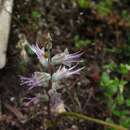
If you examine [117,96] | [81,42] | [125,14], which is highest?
[125,14]

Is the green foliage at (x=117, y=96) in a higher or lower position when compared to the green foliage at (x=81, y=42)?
lower

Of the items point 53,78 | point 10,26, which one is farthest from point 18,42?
point 53,78

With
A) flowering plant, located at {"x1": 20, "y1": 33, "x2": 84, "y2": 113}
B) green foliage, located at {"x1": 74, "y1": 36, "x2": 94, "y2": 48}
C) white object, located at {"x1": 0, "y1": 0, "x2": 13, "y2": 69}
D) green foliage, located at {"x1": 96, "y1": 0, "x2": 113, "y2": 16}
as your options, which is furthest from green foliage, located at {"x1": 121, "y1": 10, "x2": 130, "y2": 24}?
flowering plant, located at {"x1": 20, "y1": 33, "x2": 84, "y2": 113}

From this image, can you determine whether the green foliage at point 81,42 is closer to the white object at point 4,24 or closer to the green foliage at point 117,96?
the green foliage at point 117,96

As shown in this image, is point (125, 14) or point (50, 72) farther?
point (125, 14)

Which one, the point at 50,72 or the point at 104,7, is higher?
the point at 104,7

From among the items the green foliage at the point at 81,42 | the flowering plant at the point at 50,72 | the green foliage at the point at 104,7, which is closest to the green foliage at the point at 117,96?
the green foliage at the point at 81,42

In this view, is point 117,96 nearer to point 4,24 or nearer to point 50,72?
point 4,24

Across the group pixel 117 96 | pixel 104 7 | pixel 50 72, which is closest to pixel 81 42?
pixel 104 7
